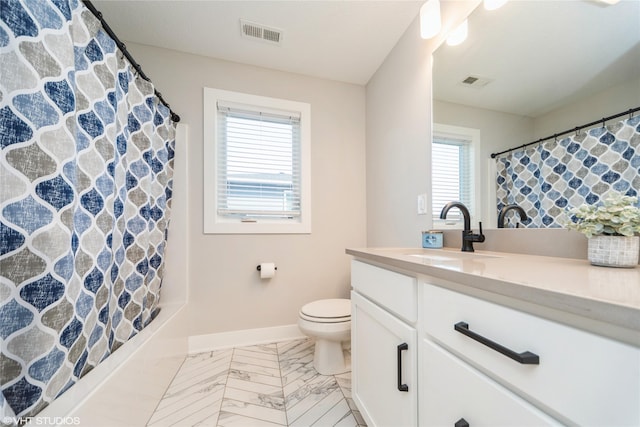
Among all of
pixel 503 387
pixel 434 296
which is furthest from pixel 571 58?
pixel 503 387

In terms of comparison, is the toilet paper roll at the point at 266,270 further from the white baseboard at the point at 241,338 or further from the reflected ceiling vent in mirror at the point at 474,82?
the reflected ceiling vent in mirror at the point at 474,82

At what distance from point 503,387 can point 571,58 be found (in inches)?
42.8

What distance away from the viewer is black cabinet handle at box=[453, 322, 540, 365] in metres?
0.41

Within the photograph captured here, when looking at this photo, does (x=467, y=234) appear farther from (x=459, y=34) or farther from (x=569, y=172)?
(x=459, y=34)

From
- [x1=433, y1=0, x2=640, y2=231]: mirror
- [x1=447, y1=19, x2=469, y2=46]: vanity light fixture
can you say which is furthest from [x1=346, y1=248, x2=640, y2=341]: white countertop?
[x1=447, y1=19, x2=469, y2=46]: vanity light fixture

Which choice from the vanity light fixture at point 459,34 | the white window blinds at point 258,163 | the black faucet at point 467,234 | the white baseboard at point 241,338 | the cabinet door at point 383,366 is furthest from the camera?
the white window blinds at point 258,163

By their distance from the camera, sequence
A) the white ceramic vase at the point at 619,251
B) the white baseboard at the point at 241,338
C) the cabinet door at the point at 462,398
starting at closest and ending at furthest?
the cabinet door at the point at 462,398 → the white ceramic vase at the point at 619,251 → the white baseboard at the point at 241,338

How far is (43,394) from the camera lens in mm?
728

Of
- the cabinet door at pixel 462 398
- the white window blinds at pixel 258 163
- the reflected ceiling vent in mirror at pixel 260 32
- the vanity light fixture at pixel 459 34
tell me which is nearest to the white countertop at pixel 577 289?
the cabinet door at pixel 462 398

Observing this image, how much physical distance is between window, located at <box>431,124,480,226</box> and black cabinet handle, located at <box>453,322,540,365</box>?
0.83 meters

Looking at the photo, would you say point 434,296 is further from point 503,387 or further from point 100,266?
point 100,266

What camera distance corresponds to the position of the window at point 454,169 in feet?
3.97

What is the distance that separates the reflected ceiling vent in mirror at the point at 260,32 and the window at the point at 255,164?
0.40m

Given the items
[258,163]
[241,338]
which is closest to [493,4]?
[258,163]
